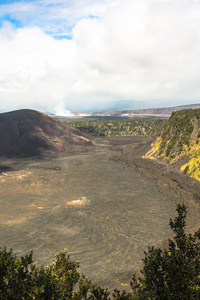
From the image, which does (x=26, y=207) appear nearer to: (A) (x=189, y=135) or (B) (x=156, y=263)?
(B) (x=156, y=263)

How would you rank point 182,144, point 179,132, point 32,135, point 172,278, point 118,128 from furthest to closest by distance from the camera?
point 118,128
point 32,135
point 179,132
point 182,144
point 172,278

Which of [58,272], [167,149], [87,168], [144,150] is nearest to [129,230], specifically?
[58,272]

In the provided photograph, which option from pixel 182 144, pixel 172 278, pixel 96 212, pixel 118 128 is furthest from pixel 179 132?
pixel 118 128

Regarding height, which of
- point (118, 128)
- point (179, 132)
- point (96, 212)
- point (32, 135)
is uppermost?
point (179, 132)

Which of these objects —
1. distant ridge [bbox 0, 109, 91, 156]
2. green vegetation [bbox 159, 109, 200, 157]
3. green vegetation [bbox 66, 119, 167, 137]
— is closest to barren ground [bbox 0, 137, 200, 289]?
green vegetation [bbox 159, 109, 200, 157]

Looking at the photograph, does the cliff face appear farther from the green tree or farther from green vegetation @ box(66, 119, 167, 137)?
green vegetation @ box(66, 119, 167, 137)

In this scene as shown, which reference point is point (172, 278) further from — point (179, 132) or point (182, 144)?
point (179, 132)

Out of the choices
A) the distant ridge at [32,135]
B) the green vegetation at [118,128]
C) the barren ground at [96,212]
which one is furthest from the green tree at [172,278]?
the green vegetation at [118,128]
